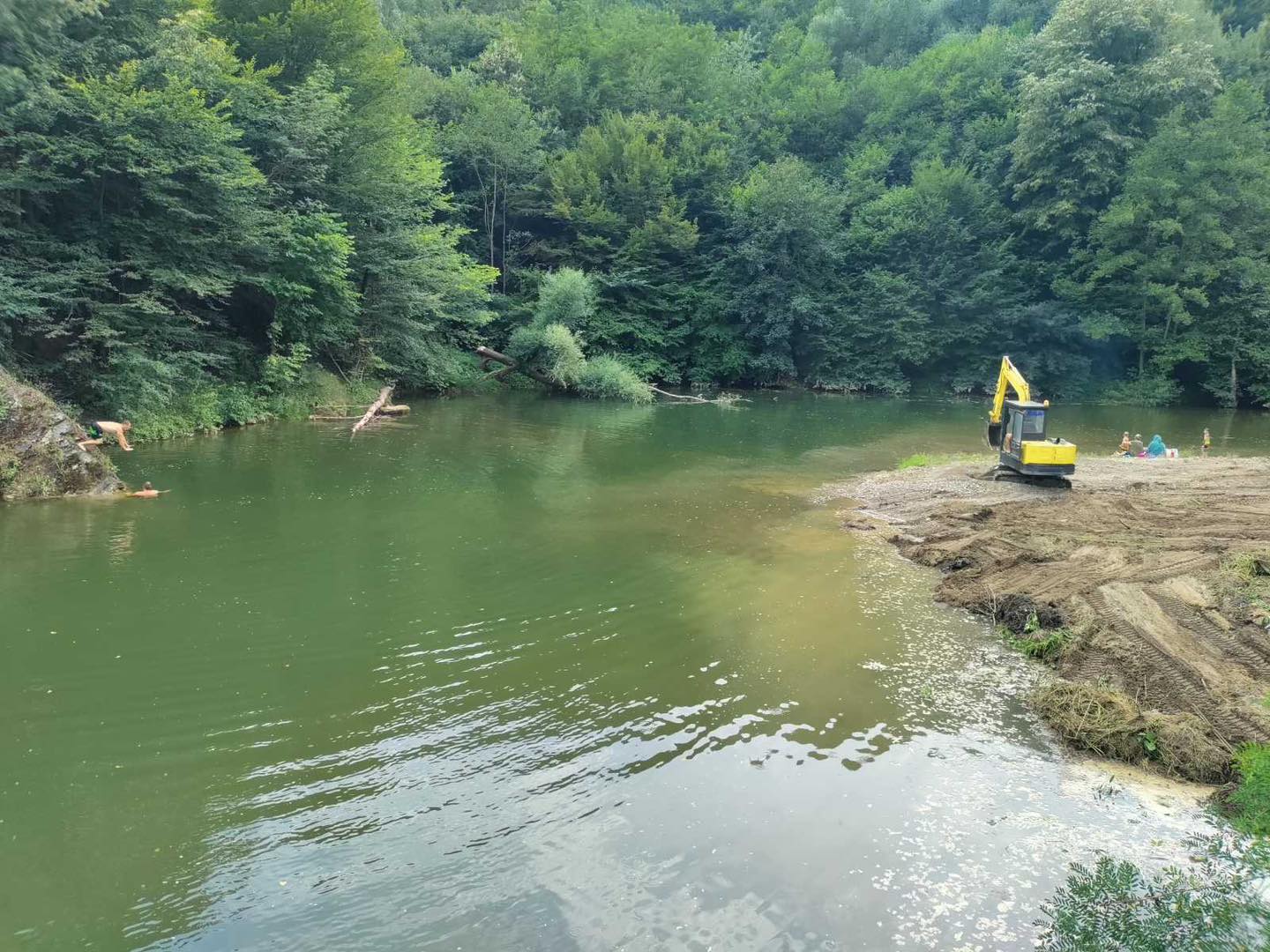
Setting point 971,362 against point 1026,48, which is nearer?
point 971,362

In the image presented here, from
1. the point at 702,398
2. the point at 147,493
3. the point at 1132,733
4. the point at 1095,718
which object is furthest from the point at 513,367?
the point at 1132,733

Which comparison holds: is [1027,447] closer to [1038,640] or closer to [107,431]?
[1038,640]

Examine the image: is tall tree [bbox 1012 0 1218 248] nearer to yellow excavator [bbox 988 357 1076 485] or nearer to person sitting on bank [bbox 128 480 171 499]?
yellow excavator [bbox 988 357 1076 485]

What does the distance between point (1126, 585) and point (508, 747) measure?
8128mm

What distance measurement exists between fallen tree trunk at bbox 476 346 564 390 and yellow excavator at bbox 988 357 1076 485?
83.2 feet

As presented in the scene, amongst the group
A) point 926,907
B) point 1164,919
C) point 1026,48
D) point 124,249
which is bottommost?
point 926,907

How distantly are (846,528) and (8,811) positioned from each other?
41.6ft

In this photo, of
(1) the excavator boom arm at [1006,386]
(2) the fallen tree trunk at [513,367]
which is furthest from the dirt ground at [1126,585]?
(2) the fallen tree trunk at [513,367]

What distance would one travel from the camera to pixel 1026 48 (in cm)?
5134

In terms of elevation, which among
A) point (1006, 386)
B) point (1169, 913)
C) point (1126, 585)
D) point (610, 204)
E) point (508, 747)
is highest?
point (610, 204)

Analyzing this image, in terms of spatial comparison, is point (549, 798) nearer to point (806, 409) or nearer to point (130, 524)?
point (130, 524)

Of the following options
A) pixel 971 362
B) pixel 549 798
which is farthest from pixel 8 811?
pixel 971 362

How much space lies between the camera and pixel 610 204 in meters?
45.7

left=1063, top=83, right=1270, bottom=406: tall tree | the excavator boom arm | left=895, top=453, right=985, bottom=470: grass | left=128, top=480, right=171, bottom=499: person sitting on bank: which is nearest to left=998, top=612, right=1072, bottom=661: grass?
the excavator boom arm
